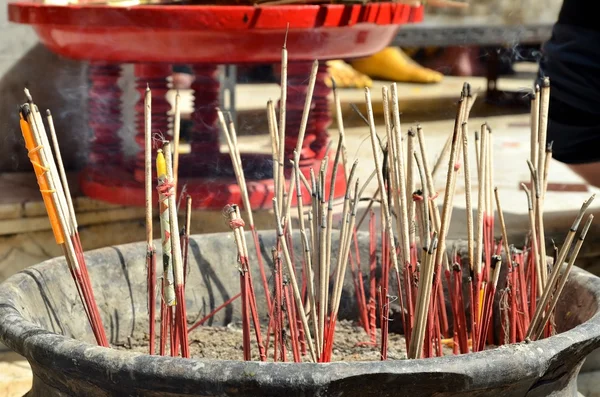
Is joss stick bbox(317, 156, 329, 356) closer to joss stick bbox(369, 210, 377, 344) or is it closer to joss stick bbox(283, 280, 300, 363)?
joss stick bbox(283, 280, 300, 363)

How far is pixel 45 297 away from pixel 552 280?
736 mm

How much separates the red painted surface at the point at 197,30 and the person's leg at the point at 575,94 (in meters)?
0.56

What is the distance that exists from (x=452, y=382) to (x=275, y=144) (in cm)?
63

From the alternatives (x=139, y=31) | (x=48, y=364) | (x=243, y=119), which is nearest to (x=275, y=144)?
(x=48, y=364)

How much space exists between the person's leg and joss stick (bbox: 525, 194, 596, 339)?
4.32 feet

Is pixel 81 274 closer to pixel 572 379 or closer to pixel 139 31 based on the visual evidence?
pixel 572 379

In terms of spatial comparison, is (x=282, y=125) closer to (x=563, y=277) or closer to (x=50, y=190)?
(x=50, y=190)

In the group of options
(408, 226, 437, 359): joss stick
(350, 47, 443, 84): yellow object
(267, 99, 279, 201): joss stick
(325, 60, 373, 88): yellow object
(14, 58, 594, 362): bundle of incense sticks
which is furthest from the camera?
(350, 47, 443, 84): yellow object

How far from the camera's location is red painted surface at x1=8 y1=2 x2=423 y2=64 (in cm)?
214

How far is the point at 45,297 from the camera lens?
4.61 ft

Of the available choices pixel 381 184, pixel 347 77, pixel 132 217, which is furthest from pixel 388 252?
pixel 347 77

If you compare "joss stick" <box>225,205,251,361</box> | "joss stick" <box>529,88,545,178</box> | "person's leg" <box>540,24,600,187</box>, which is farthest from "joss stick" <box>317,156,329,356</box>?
"person's leg" <box>540,24,600,187</box>

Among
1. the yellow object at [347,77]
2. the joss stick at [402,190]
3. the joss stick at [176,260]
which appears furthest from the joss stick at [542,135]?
the yellow object at [347,77]

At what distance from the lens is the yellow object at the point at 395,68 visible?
580 cm
